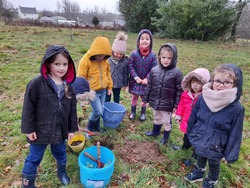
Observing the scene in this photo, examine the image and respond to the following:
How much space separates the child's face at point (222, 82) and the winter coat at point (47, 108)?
5.40 feet

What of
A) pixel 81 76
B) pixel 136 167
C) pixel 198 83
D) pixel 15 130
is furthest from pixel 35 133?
pixel 198 83

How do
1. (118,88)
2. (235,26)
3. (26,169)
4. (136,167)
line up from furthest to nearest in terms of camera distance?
(235,26) < (118,88) < (136,167) < (26,169)

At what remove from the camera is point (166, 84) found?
3252 mm

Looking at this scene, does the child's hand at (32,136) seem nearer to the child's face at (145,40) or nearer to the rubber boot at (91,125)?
the rubber boot at (91,125)

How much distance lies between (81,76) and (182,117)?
170cm

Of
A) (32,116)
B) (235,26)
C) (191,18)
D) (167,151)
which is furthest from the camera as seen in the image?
(235,26)

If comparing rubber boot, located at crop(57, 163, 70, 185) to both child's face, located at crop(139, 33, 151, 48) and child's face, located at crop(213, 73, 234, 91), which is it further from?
child's face, located at crop(139, 33, 151, 48)

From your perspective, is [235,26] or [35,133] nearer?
[35,133]

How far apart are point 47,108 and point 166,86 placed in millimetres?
1866

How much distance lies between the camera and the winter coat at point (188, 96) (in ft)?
9.24

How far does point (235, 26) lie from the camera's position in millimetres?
20125

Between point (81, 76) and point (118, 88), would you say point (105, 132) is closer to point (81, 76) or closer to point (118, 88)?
point (118, 88)

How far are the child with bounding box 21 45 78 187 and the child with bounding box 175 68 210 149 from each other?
161 cm

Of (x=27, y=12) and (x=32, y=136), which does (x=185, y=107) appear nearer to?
(x=32, y=136)
